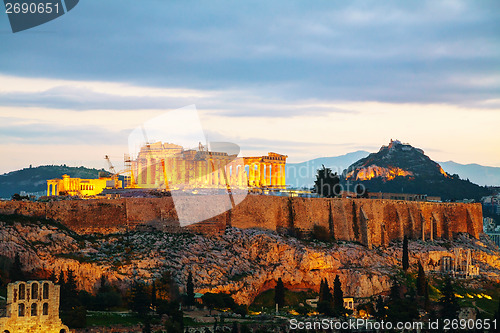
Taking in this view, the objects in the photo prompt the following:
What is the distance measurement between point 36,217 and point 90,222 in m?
5.22

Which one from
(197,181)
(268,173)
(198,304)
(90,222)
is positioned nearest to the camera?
(198,304)

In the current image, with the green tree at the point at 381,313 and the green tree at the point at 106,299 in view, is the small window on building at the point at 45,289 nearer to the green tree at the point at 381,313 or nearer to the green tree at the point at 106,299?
the green tree at the point at 106,299

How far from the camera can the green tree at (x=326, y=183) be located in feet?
376

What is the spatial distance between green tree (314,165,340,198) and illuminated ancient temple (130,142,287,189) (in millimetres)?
5294

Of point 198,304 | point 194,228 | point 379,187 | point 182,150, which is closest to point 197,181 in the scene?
point 182,150

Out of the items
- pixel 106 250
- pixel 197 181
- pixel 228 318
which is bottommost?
A: pixel 228 318

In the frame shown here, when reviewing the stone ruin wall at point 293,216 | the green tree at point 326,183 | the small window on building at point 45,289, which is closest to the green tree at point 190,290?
the stone ruin wall at point 293,216

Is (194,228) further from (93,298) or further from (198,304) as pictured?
(93,298)

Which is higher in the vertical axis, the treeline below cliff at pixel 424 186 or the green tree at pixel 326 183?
the treeline below cliff at pixel 424 186

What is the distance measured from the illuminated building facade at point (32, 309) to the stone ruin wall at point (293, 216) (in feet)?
69.0

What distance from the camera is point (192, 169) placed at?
108 metres

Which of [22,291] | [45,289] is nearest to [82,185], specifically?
[45,289]

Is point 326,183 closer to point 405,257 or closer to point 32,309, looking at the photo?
point 405,257

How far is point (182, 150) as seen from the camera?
109m
